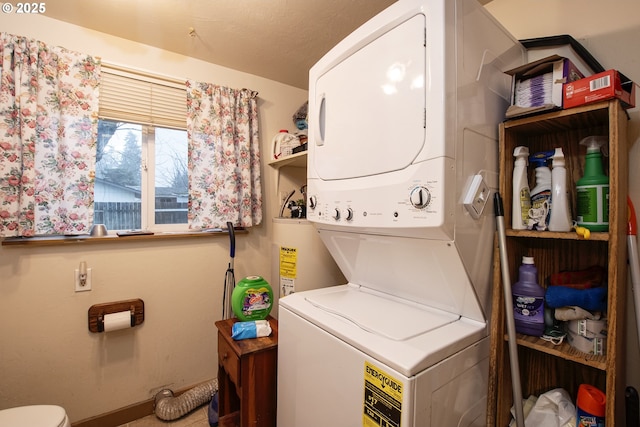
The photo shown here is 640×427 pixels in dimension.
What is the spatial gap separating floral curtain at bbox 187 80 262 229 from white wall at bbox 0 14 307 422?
0.59 feet

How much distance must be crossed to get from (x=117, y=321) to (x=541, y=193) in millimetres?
2372

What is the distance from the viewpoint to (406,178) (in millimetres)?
925

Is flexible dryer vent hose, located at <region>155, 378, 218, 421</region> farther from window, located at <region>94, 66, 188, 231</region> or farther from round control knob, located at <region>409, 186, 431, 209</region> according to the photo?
round control knob, located at <region>409, 186, 431, 209</region>

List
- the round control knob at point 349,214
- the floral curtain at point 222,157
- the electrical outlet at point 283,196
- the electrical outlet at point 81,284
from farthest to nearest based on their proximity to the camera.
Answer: the electrical outlet at point 283,196, the floral curtain at point 222,157, the electrical outlet at point 81,284, the round control knob at point 349,214

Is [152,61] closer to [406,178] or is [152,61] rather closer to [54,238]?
[54,238]

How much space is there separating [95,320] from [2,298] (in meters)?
0.47

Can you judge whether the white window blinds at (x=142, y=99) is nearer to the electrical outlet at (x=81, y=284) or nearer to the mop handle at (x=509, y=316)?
the electrical outlet at (x=81, y=284)

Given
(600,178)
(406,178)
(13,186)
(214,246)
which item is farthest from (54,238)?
(600,178)

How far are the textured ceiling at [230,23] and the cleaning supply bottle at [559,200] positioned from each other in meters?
1.24

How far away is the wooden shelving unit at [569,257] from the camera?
81cm

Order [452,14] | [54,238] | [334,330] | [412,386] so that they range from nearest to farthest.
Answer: [412,386] → [452,14] → [334,330] → [54,238]

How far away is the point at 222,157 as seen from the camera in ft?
7.16

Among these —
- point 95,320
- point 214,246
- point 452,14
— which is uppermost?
point 452,14

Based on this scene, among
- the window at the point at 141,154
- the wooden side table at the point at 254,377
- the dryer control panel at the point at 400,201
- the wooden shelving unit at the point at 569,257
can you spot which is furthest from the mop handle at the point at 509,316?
the window at the point at 141,154
